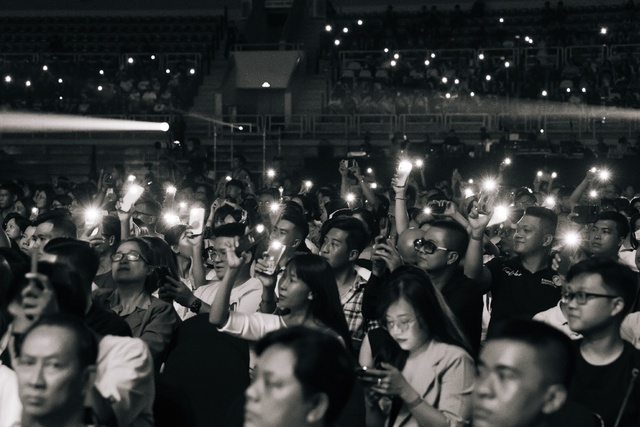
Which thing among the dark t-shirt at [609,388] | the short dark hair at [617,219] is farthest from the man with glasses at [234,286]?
the short dark hair at [617,219]

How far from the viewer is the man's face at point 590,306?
4.26m

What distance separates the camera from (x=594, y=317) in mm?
4270

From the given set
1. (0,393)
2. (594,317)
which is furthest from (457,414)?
(0,393)

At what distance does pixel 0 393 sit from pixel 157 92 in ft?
68.7

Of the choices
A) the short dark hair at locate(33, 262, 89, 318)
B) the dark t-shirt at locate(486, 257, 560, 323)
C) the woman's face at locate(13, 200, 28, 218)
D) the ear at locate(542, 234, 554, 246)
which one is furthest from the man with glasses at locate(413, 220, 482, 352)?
the woman's face at locate(13, 200, 28, 218)

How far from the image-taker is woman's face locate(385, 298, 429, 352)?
414 centimetres

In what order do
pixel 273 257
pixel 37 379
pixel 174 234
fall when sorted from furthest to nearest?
pixel 174 234 → pixel 273 257 → pixel 37 379

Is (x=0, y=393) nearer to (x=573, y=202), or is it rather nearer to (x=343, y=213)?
(x=343, y=213)

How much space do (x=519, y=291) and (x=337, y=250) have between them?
38.4 inches

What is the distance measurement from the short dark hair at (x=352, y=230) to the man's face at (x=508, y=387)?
2.76 m

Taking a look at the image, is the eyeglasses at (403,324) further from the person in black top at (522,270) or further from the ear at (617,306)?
the person in black top at (522,270)

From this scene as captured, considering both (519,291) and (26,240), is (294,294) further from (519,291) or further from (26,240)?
(26,240)

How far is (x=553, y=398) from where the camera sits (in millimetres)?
3205

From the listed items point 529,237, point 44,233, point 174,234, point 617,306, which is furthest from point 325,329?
point 174,234
